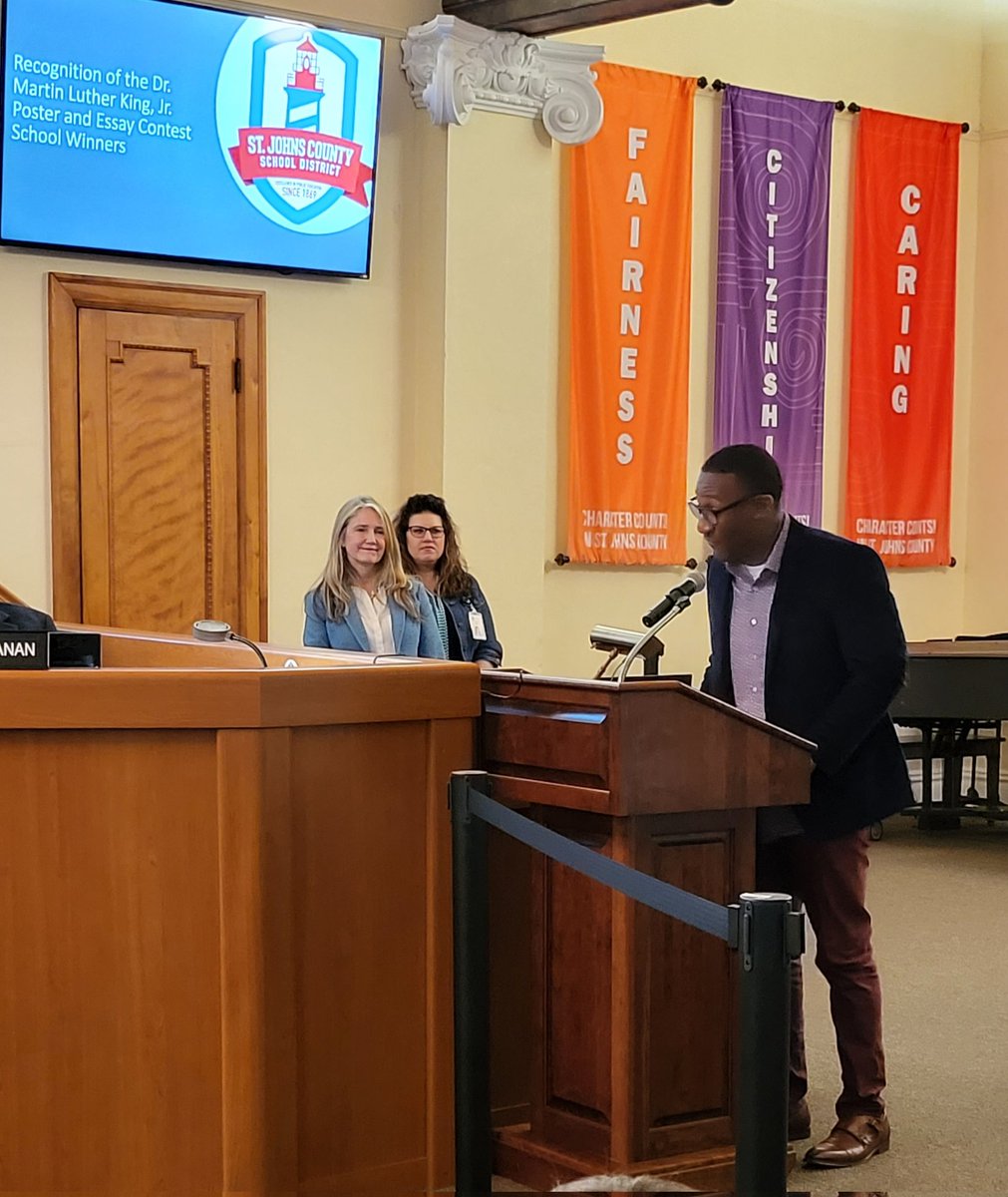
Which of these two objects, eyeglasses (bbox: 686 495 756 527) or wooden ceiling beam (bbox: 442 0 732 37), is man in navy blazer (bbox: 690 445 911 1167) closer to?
eyeglasses (bbox: 686 495 756 527)

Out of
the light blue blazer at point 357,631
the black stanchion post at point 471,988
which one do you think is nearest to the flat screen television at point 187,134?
the light blue blazer at point 357,631

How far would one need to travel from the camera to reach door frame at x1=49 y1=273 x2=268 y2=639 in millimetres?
6504

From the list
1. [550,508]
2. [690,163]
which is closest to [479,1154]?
[550,508]

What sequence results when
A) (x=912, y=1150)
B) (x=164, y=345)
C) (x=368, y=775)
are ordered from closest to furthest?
(x=368, y=775) < (x=912, y=1150) < (x=164, y=345)

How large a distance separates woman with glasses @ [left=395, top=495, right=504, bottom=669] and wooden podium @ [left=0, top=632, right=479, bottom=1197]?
2964 mm

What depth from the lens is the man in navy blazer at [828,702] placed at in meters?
3.50

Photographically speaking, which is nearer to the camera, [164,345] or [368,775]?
[368,775]

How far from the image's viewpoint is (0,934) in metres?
2.72

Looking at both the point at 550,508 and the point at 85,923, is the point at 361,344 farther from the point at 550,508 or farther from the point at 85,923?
the point at 85,923

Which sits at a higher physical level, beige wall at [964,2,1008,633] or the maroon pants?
beige wall at [964,2,1008,633]

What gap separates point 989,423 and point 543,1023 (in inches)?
274

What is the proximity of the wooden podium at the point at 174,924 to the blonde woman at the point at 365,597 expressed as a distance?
2506mm

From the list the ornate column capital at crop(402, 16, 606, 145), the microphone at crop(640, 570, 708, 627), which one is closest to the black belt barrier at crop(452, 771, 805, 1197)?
the microphone at crop(640, 570, 708, 627)

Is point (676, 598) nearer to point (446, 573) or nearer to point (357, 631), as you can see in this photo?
point (357, 631)
